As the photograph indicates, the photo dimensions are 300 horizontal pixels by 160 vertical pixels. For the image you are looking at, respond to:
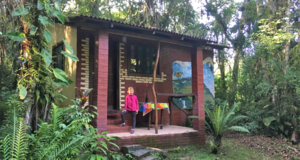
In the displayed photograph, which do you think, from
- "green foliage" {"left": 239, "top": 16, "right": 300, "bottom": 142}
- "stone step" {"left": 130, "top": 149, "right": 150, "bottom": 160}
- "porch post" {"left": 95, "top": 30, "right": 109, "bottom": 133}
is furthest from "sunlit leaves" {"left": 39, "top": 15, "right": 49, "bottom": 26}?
"green foliage" {"left": 239, "top": 16, "right": 300, "bottom": 142}

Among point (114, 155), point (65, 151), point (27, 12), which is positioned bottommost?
point (114, 155)

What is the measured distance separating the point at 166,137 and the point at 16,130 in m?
4.57

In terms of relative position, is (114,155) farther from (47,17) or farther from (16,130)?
(47,17)

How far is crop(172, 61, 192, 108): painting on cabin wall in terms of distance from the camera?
10805 mm

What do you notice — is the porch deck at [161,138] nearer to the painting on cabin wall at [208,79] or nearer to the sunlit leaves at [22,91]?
the sunlit leaves at [22,91]

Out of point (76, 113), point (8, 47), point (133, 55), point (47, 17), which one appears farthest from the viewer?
point (133, 55)

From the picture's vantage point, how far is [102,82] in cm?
670

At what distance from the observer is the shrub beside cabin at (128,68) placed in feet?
22.2

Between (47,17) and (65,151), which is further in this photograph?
(47,17)

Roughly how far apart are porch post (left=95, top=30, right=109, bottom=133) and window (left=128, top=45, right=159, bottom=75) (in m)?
2.77

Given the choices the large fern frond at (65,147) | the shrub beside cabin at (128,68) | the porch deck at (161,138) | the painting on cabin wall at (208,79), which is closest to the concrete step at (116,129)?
the shrub beside cabin at (128,68)

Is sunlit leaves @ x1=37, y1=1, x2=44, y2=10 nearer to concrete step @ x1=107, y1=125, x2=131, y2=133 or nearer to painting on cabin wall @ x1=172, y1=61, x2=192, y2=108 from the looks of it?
concrete step @ x1=107, y1=125, x2=131, y2=133

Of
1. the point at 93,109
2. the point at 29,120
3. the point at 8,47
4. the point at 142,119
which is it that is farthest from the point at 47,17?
the point at 142,119

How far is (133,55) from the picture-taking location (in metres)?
9.74
